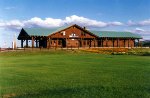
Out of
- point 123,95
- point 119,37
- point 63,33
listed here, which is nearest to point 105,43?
point 119,37

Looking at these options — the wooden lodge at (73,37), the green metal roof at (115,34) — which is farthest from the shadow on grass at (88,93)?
the green metal roof at (115,34)

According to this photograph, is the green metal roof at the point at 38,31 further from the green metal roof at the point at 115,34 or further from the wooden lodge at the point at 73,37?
the green metal roof at the point at 115,34

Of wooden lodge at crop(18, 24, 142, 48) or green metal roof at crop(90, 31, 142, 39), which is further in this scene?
green metal roof at crop(90, 31, 142, 39)

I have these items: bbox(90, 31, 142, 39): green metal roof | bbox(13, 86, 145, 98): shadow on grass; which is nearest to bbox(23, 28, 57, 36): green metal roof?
bbox(90, 31, 142, 39): green metal roof

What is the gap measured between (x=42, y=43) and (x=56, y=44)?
459cm

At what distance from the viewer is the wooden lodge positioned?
76.9 m

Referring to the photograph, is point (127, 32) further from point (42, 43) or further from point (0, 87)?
point (0, 87)

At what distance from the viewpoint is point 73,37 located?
81.5m

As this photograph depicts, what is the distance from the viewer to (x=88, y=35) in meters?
83.1

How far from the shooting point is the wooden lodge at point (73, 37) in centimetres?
7694

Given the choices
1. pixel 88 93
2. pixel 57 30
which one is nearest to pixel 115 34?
pixel 57 30

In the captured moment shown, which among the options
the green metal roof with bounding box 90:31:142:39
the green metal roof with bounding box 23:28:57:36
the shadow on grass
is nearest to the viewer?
the shadow on grass

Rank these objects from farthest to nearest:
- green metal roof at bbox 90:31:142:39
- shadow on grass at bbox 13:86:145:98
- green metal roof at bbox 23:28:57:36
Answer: green metal roof at bbox 90:31:142:39 < green metal roof at bbox 23:28:57:36 < shadow on grass at bbox 13:86:145:98

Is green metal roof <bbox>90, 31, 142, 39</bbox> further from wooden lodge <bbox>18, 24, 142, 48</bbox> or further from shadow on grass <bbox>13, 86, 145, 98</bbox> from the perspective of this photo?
shadow on grass <bbox>13, 86, 145, 98</bbox>
